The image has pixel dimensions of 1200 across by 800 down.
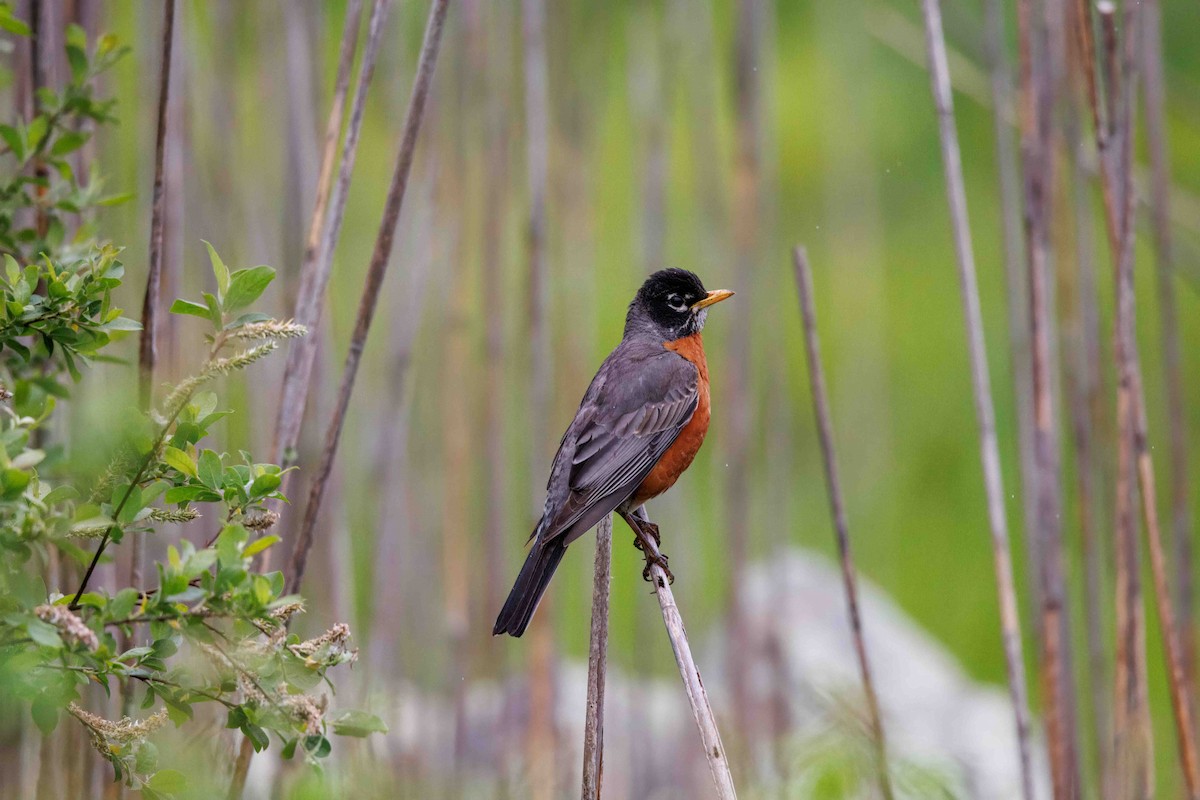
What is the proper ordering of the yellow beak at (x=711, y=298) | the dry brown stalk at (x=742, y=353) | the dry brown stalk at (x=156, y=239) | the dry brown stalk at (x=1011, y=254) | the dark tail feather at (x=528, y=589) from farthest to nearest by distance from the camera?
1. the dry brown stalk at (x=742, y=353)
2. the yellow beak at (x=711, y=298)
3. the dry brown stalk at (x=1011, y=254)
4. the dark tail feather at (x=528, y=589)
5. the dry brown stalk at (x=156, y=239)

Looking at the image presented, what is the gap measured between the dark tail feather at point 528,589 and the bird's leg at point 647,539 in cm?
23

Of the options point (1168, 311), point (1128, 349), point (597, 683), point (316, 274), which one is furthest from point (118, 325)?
point (1168, 311)

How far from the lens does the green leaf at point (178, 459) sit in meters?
1.12

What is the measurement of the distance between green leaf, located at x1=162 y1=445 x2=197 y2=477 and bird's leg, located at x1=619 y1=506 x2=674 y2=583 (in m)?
1.28

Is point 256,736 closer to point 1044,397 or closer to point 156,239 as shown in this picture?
point 156,239

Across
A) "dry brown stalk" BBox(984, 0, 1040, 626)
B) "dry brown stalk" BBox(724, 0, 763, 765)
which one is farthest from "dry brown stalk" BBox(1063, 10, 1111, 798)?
"dry brown stalk" BBox(724, 0, 763, 765)

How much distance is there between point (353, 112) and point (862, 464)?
3050mm

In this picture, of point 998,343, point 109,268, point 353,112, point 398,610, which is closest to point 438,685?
point 398,610

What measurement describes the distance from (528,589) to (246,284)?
3.15 feet

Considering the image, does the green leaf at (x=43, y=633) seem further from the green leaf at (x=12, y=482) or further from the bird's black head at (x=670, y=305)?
the bird's black head at (x=670, y=305)

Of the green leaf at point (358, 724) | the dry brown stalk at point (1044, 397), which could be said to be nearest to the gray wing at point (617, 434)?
the dry brown stalk at point (1044, 397)

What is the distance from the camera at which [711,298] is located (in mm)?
2812

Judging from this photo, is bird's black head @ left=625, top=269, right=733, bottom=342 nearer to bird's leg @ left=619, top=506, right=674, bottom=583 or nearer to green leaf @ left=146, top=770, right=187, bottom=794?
bird's leg @ left=619, top=506, right=674, bottom=583

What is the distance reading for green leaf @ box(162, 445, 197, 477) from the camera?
3.67 ft
